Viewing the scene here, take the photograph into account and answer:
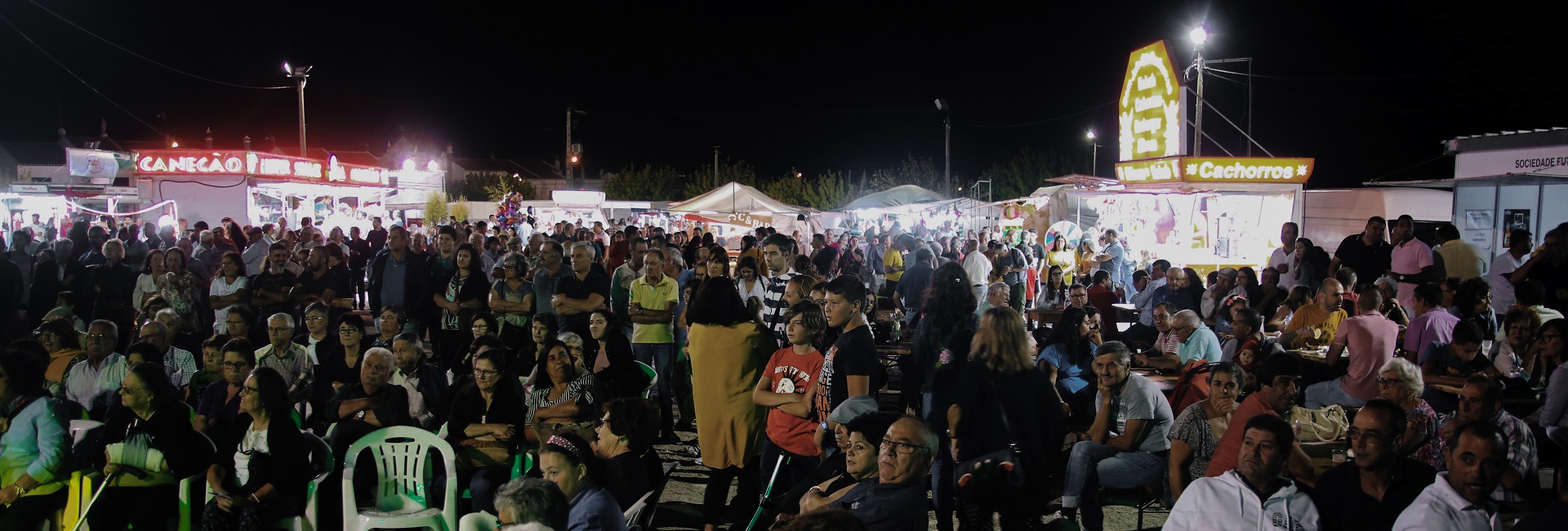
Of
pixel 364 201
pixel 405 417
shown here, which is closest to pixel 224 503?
pixel 405 417

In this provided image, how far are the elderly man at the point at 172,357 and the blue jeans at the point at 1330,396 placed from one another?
7038 mm

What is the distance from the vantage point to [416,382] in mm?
5457

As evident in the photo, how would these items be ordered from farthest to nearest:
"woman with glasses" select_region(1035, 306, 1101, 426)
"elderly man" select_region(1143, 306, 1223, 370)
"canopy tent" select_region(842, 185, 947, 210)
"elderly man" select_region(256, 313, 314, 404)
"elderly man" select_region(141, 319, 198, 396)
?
1. "canopy tent" select_region(842, 185, 947, 210)
2. "elderly man" select_region(1143, 306, 1223, 370)
3. "woman with glasses" select_region(1035, 306, 1101, 426)
4. "elderly man" select_region(141, 319, 198, 396)
5. "elderly man" select_region(256, 313, 314, 404)

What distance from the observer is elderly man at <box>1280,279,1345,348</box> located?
7391 mm

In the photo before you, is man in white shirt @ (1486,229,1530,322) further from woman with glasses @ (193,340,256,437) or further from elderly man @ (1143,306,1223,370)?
woman with glasses @ (193,340,256,437)

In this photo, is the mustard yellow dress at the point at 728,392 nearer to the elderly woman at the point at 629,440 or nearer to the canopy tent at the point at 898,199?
the elderly woman at the point at 629,440

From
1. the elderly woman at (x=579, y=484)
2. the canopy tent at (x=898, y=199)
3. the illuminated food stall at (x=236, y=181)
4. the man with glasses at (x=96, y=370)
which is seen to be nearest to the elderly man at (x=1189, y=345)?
the elderly woman at (x=579, y=484)

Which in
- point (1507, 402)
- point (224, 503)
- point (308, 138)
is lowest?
point (224, 503)

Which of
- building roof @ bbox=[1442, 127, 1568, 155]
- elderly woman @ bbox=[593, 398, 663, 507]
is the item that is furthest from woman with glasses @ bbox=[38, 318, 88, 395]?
building roof @ bbox=[1442, 127, 1568, 155]

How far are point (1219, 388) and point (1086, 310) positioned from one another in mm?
2189

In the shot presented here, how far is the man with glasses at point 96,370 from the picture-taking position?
5676 millimetres

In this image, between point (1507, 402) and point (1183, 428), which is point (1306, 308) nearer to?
point (1507, 402)

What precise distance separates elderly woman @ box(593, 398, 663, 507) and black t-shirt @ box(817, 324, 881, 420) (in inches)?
30.5

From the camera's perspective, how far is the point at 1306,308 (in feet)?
24.9
